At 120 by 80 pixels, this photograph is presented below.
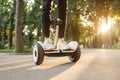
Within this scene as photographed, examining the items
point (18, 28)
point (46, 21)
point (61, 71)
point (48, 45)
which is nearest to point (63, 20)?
point (46, 21)

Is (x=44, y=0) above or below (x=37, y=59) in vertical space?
above

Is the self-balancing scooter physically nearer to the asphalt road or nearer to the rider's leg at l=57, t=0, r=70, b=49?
the rider's leg at l=57, t=0, r=70, b=49

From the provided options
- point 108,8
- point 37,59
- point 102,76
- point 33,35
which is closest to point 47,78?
point 102,76

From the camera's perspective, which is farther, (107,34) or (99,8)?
(107,34)

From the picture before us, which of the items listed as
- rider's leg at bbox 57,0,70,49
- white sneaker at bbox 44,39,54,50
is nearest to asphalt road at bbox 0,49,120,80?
white sneaker at bbox 44,39,54,50

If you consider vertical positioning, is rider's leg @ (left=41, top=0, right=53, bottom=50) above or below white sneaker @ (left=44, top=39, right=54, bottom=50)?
above

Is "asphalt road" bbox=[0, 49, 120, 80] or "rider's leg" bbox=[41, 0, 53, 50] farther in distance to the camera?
"rider's leg" bbox=[41, 0, 53, 50]

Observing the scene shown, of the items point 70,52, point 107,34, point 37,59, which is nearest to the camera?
point 37,59

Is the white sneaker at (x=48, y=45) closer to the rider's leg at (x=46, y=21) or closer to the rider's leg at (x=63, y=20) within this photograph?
the rider's leg at (x=46, y=21)

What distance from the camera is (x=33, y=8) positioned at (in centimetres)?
4819

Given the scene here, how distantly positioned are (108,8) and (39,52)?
1637 inches

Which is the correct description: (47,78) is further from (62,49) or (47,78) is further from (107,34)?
(107,34)

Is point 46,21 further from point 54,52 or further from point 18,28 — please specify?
point 18,28

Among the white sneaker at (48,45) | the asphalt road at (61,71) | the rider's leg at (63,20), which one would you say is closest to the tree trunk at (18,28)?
the rider's leg at (63,20)
